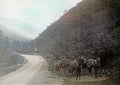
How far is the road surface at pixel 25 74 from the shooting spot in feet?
31.9

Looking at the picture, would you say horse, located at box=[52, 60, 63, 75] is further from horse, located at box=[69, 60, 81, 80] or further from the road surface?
the road surface

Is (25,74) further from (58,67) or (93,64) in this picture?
(93,64)

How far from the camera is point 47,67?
9.55 m

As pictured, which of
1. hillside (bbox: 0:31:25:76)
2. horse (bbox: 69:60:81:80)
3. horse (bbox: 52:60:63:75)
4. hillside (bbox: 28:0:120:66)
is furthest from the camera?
hillside (bbox: 0:31:25:76)

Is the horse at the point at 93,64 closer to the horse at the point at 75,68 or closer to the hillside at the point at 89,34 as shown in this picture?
the hillside at the point at 89,34

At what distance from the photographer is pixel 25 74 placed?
408 inches

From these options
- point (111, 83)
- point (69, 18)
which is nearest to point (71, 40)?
point (69, 18)

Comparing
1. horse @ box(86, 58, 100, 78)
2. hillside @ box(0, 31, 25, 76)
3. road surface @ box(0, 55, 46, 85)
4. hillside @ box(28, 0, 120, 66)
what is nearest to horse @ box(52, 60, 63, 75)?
hillside @ box(28, 0, 120, 66)

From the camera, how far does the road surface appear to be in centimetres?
971

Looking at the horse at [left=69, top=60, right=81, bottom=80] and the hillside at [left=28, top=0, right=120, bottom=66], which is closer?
the hillside at [left=28, top=0, right=120, bottom=66]

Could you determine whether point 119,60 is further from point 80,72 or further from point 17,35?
point 17,35

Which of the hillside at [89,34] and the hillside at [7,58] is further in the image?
the hillside at [7,58]

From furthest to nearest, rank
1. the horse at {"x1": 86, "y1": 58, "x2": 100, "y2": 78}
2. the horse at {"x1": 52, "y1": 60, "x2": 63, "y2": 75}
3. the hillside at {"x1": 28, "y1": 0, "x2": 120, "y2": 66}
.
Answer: the horse at {"x1": 52, "y1": 60, "x2": 63, "y2": 75} < the horse at {"x1": 86, "y1": 58, "x2": 100, "y2": 78} < the hillside at {"x1": 28, "y1": 0, "x2": 120, "y2": 66}

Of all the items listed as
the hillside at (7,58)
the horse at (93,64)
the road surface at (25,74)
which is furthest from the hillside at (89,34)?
the hillside at (7,58)
